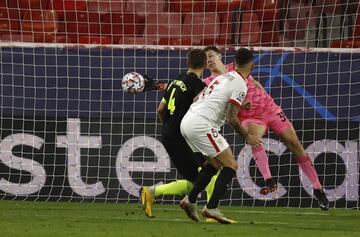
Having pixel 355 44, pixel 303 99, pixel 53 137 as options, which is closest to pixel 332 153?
pixel 303 99

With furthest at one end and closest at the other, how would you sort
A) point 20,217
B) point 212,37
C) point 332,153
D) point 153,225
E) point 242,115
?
point 212,37
point 332,153
point 242,115
point 20,217
point 153,225

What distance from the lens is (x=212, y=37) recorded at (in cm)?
1419

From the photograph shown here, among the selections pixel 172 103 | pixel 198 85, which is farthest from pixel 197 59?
pixel 172 103

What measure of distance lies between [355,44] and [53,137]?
4.52 metres

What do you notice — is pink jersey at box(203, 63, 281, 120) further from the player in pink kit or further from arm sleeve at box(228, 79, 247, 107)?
arm sleeve at box(228, 79, 247, 107)

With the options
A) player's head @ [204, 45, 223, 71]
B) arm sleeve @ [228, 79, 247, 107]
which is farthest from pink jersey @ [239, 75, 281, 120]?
arm sleeve @ [228, 79, 247, 107]

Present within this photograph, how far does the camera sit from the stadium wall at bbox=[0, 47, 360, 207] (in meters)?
13.3

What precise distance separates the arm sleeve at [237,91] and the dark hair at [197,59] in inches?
27.0

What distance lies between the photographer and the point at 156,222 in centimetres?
970

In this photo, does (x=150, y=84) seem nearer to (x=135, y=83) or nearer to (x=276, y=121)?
(x=135, y=83)

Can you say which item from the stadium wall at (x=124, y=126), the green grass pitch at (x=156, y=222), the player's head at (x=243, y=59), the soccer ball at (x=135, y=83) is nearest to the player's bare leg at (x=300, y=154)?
the green grass pitch at (x=156, y=222)

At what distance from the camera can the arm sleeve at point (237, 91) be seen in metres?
9.40

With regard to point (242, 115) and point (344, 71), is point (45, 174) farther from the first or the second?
point (344, 71)

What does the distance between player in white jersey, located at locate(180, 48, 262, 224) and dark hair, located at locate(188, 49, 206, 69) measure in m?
0.42
